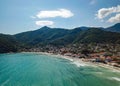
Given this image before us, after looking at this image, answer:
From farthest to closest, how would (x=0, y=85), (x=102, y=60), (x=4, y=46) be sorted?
(x=4, y=46) → (x=102, y=60) → (x=0, y=85)

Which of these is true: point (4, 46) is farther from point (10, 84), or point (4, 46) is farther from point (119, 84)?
point (119, 84)

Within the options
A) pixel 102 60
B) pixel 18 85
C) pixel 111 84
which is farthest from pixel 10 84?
pixel 102 60

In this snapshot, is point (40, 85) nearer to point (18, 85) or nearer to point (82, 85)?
point (18, 85)

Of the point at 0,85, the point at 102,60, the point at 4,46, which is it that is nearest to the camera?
the point at 0,85

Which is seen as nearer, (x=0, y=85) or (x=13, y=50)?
(x=0, y=85)

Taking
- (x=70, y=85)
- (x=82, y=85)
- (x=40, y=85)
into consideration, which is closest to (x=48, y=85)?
(x=40, y=85)

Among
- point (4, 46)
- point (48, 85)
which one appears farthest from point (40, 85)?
point (4, 46)

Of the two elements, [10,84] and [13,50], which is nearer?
[10,84]

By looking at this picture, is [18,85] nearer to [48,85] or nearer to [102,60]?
[48,85]
